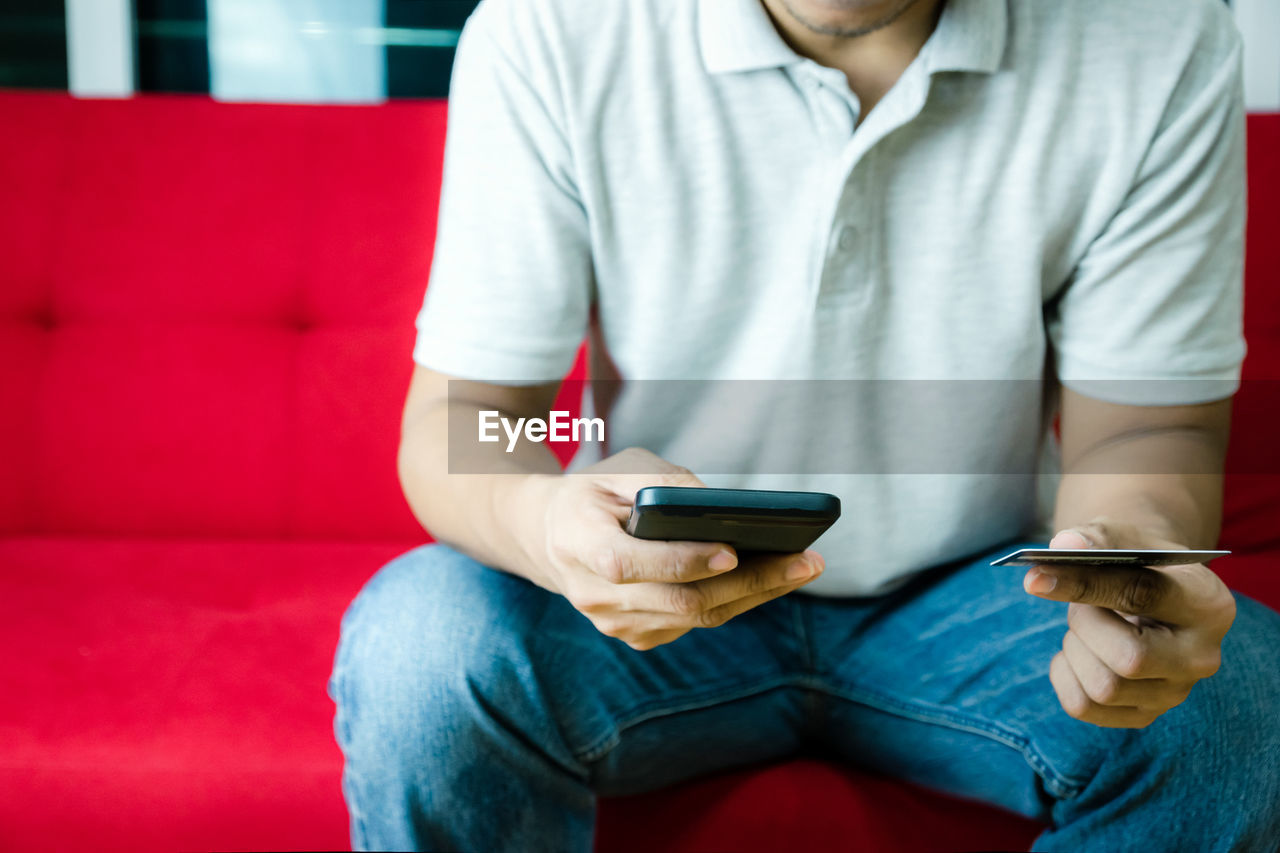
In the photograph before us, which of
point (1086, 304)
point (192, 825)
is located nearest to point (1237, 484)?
point (1086, 304)

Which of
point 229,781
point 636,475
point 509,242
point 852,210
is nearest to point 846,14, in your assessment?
point 852,210

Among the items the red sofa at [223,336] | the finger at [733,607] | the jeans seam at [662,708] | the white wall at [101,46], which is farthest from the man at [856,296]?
the white wall at [101,46]

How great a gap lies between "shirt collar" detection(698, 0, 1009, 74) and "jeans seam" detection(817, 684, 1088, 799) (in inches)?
18.9

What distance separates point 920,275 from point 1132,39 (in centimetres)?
25

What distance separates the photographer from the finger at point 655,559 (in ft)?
1.65

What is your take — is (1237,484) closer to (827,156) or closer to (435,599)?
(827,156)

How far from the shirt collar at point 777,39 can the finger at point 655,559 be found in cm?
41

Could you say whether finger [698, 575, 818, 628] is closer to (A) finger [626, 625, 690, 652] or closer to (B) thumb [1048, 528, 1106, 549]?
(A) finger [626, 625, 690, 652]

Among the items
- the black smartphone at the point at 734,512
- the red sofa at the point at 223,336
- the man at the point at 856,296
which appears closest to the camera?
the black smartphone at the point at 734,512

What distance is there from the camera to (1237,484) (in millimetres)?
1100

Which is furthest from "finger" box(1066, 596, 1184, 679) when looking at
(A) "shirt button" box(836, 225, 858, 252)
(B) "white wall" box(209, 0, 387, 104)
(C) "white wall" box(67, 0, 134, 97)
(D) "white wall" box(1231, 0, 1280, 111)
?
(C) "white wall" box(67, 0, 134, 97)

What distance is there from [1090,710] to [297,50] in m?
1.46

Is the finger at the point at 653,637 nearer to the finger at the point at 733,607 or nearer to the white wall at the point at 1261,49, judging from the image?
the finger at the point at 733,607

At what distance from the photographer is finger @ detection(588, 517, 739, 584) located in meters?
0.50
